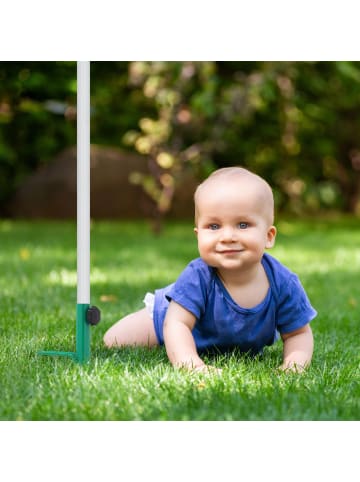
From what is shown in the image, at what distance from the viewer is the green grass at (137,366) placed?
2266 mm

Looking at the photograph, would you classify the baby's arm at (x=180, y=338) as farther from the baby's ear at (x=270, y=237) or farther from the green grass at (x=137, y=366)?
the baby's ear at (x=270, y=237)

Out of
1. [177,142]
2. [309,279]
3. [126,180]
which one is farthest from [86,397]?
[126,180]

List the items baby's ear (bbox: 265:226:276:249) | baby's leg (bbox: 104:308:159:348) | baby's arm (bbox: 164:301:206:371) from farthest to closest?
baby's leg (bbox: 104:308:159:348), baby's ear (bbox: 265:226:276:249), baby's arm (bbox: 164:301:206:371)

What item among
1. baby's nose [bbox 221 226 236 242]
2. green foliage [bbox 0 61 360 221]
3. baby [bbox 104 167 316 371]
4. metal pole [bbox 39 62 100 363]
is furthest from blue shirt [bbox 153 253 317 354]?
green foliage [bbox 0 61 360 221]

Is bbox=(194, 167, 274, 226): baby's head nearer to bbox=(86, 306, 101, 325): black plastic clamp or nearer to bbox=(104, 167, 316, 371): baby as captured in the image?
bbox=(104, 167, 316, 371): baby

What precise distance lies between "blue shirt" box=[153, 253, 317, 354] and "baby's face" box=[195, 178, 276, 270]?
117mm

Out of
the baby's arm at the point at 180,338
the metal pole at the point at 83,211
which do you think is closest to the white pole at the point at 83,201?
the metal pole at the point at 83,211

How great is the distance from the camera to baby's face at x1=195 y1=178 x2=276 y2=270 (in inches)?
109

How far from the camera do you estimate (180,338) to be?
279 centimetres

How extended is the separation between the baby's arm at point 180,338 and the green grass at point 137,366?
0.19ft

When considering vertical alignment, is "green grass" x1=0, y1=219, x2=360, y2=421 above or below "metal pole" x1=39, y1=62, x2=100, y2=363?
below

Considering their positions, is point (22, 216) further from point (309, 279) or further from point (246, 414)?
point (246, 414)

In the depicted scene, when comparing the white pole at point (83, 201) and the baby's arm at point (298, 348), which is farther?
the baby's arm at point (298, 348)

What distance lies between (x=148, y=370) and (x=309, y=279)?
10.1ft
